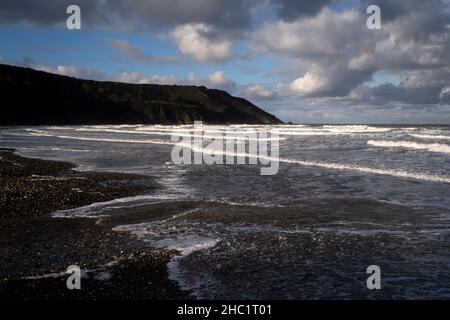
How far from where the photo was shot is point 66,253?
7969 millimetres

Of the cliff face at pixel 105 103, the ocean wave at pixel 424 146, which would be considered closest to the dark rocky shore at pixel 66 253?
the ocean wave at pixel 424 146

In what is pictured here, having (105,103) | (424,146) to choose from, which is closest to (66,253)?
(424,146)

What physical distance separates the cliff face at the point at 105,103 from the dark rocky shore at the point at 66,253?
329ft

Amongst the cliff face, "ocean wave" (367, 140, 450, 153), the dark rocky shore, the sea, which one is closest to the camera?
the dark rocky shore

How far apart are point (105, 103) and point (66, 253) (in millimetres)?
134735

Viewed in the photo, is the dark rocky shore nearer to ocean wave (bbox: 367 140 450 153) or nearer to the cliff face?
ocean wave (bbox: 367 140 450 153)

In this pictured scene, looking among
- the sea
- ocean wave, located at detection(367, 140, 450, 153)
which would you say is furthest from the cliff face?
the sea

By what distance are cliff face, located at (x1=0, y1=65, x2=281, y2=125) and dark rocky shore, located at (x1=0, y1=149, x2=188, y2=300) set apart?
100161 mm

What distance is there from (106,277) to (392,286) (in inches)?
166

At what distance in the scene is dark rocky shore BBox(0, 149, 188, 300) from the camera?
6160 mm

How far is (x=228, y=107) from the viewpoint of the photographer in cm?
15838

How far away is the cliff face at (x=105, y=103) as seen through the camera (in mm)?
115750

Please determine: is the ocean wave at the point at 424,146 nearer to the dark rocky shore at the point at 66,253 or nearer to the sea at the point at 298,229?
the sea at the point at 298,229
